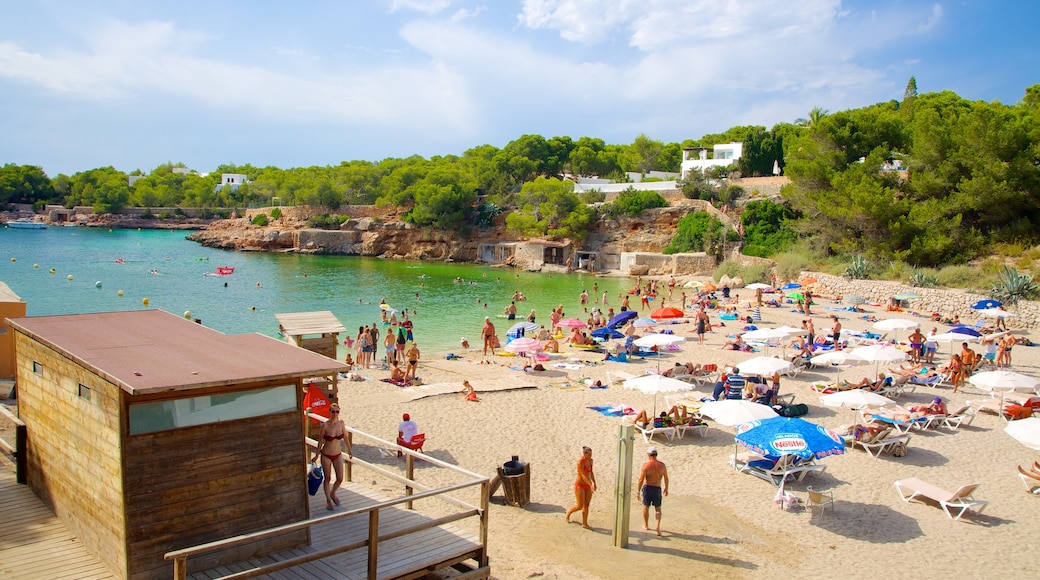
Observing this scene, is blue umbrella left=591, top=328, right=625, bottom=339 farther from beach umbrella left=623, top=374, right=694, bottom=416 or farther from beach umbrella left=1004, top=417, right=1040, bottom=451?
beach umbrella left=1004, top=417, right=1040, bottom=451

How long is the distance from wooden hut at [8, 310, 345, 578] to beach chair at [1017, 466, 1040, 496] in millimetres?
10444

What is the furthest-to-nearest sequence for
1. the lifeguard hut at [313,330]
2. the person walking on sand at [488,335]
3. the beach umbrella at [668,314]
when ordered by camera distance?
1. the beach umbrella at [668,314]
2. the person walking on sand at [488,335]
3. the lifeguard hut at [313,330]

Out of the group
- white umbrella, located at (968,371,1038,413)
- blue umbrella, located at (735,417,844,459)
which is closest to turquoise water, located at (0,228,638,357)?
blue umbrella, located at (735,417,844,459)

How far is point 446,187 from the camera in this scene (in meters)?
67.0

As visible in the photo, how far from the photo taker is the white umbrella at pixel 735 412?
1085 centimetres

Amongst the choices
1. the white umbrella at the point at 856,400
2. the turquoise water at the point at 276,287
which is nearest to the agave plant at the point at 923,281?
the turquoise water at the point at 276,287

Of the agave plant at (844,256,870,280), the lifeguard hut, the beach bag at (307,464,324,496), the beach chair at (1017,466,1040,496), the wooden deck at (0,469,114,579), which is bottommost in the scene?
the beach chair at (1017,466,1040,496)

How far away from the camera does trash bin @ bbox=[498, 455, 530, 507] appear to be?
941 cm

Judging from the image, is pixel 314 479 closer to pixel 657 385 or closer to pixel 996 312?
pixel 657 385

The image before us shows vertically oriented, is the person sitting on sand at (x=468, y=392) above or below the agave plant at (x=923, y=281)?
below

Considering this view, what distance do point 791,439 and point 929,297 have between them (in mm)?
25215

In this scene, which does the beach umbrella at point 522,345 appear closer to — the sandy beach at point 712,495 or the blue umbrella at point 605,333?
the sandy beach at point 712,495

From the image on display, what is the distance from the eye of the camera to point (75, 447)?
6285 mm

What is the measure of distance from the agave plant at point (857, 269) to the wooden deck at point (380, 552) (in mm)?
34093
